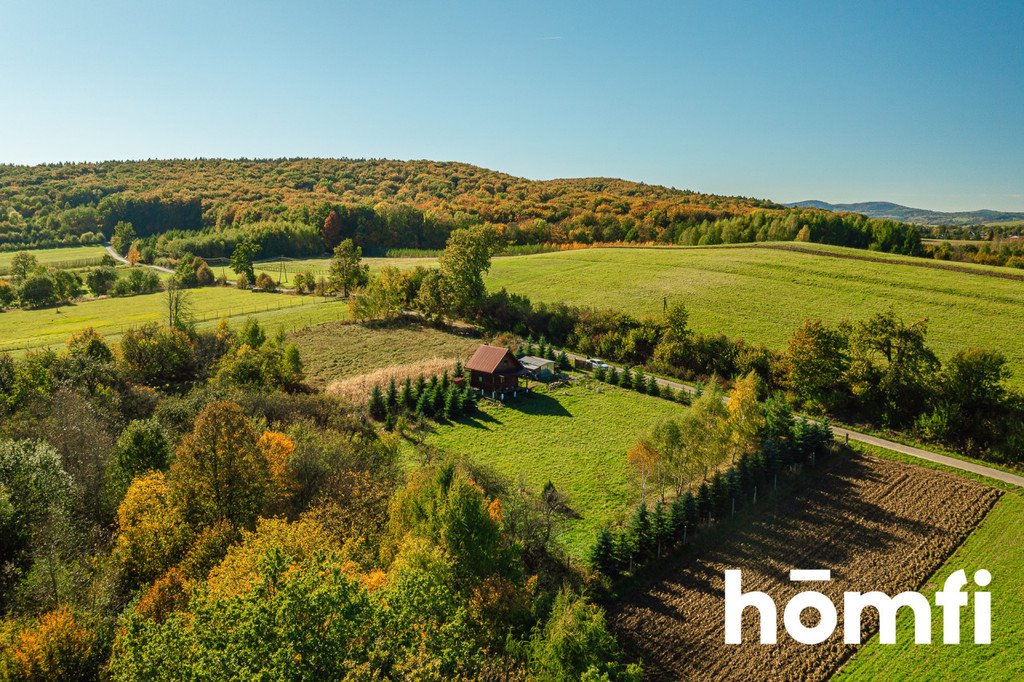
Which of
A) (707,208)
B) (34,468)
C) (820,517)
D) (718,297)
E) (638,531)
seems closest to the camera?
(34,468)

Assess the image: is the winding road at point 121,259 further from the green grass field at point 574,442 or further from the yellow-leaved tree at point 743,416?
the yellow-leaved tree at point 743,416

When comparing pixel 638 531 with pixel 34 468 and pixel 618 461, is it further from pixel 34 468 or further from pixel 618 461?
pixel 34 468

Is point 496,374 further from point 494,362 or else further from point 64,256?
point 64,256

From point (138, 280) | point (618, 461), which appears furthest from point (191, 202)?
point (618, 461)

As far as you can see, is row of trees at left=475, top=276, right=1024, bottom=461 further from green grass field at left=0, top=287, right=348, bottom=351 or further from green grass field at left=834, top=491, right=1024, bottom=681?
green grass field at left=0, top=287, right=348, bottom=351

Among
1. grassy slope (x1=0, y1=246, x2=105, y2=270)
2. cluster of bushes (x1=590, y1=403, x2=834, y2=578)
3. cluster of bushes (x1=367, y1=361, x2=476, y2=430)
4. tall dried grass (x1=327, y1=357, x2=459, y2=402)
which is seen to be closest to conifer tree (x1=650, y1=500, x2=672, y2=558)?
cluster of bushes (x1=590, y1=403, x2=834, y2=578)
